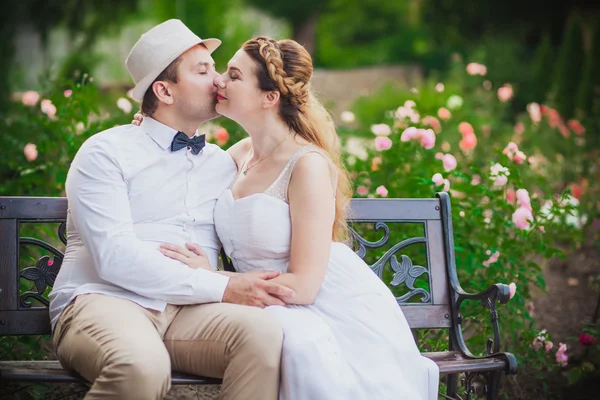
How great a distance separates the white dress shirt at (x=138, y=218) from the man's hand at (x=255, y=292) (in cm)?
5

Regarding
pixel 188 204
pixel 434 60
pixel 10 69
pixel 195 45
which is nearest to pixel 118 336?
pixel 188 204

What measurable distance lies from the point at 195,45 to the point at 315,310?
133cm

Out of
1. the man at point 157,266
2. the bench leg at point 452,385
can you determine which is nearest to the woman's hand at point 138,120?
the man at point 157,266

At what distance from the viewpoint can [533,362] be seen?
4.18 m

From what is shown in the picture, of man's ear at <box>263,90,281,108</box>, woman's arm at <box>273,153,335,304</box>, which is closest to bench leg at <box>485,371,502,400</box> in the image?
woman's arm at <box>273,153,335,304</box>

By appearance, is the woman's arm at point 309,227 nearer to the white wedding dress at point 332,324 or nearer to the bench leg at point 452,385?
the white wedding dress at point 332,324

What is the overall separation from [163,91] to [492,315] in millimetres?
1795

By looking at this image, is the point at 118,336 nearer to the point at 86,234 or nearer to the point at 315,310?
the point at 86,234

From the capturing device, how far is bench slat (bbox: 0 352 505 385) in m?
2.87

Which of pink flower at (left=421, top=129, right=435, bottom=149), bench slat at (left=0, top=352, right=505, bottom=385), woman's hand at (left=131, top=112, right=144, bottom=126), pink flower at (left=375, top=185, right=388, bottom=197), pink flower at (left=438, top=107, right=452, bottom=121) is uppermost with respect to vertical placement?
woman's hand at (left=131, top=112, right=144, bottom=126)

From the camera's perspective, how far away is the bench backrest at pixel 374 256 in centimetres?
335

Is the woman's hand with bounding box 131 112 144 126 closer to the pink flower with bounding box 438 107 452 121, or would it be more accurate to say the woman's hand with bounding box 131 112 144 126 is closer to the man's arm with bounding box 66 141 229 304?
the man's arm with bounding box 66 141 229 304

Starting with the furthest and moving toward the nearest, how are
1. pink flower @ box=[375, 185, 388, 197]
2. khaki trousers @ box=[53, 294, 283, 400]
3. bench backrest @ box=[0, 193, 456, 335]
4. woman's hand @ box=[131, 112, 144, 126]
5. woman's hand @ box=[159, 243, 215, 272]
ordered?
pink flower @ box=[375, 185, 388, 197] → woman's hand @ box=[131, 112, 144, 126] → bench backrest @ box=[0, 193, 456, 335] → woman's hand @ box=[159, 243, 215, 272] → khaki trousers @ box=[53, 294, 283, 400]

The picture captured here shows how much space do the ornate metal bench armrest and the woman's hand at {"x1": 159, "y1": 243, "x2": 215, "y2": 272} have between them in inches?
47.3
